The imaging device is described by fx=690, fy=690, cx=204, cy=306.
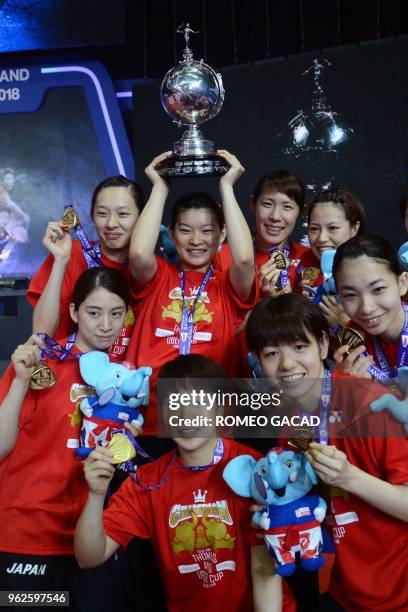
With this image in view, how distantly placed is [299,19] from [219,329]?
11.4 feet

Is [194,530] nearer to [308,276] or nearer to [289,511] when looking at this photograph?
[289,511]

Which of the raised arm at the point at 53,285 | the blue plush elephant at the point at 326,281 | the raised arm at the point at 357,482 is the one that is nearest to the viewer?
the raised arm at the point at 357,482

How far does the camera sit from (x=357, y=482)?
160 centimetres

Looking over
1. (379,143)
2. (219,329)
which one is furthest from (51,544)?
(379,143)

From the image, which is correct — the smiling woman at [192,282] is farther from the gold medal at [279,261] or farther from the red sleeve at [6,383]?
the red sleeve at [6,383]

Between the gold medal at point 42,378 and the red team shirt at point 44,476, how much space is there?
0.09 m

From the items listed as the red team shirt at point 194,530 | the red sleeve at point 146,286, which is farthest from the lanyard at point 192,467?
the red sleeve at point 146,286

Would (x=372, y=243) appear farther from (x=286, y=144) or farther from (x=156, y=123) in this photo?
(x=156, y=123)

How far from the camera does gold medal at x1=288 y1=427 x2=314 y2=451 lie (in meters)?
1.63

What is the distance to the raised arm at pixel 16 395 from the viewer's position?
1992 millimetres

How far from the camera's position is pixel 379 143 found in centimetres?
447

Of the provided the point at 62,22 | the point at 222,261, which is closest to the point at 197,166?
the point at 222,261

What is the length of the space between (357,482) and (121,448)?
1.93 ft

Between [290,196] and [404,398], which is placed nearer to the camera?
[404,398]
